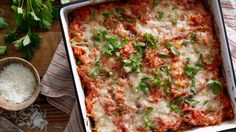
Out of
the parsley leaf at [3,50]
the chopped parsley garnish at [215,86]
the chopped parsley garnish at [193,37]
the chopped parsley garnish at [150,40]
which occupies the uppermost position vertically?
the parsley leaf at [3,50]

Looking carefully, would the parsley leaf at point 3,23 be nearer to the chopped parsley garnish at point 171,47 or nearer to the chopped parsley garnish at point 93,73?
the chopped parsley garnish at point 93,73

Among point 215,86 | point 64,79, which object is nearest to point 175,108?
point 215,86

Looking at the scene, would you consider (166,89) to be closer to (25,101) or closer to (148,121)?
(148,121)

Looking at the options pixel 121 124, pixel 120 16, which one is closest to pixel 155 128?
pixel 121 124

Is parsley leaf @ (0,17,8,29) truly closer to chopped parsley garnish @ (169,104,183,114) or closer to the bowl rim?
the bowl rim

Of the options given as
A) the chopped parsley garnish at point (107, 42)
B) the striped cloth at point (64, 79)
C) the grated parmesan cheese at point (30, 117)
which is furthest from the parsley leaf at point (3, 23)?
the chopped parsley garnish at point (107, 42)

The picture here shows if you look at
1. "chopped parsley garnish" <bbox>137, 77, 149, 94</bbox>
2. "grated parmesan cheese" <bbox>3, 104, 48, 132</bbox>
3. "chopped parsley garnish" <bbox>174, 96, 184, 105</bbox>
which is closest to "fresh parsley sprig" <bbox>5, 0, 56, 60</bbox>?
"grated parmesan cheese" <bbox>3, 104, 48, 132</bbox>

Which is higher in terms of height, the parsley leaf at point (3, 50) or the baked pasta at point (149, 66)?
the parsley leaf at point (3, 50)

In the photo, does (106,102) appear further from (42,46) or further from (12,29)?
(12,29)
